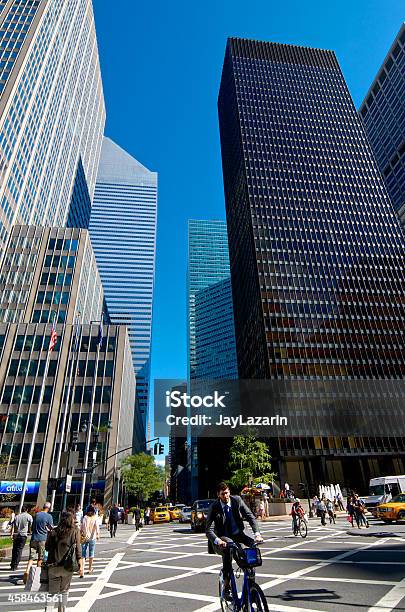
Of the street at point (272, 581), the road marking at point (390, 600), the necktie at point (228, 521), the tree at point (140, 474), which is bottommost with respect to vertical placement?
the street at point (272, 581)

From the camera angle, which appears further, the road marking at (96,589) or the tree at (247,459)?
the tree at (247,459)

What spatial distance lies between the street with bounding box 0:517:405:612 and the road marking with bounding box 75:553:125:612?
0.8 inches

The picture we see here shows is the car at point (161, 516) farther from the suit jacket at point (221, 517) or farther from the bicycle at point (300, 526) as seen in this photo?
the suit jacket at point (221, 517)

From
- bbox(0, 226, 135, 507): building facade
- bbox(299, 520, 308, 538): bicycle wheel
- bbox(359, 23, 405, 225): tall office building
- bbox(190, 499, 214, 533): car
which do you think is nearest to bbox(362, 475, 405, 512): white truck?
bbox(190, 499, 214, 533): car

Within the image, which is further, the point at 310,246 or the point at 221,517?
the point at 310,246

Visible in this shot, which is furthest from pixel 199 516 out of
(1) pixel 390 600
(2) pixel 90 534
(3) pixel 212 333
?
(3) pixel 212 333

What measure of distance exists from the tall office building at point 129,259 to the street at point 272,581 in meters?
146

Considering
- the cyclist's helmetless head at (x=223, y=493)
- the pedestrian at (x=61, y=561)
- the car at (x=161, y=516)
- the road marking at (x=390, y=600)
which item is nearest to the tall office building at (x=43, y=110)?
the car at (x=161, y=516)

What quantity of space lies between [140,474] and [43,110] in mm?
75906

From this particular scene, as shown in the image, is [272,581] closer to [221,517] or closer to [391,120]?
[221,517]

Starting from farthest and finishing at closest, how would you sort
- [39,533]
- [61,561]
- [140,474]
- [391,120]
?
[391,120] < [140,474] < [39,533] < [61,561]

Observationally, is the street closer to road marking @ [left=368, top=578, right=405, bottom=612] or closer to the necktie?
road marking @ [left=368, top=578, right=405, bottom=612]

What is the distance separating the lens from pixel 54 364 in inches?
2244

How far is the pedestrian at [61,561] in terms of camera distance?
570 cm
